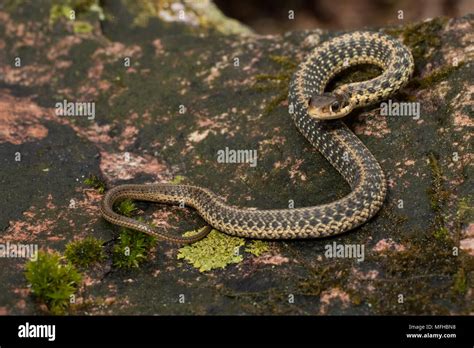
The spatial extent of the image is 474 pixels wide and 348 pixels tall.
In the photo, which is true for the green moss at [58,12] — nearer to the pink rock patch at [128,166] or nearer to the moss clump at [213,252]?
the pink rock patch at [128,166]

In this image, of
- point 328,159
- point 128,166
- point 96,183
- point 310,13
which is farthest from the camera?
point 310,13

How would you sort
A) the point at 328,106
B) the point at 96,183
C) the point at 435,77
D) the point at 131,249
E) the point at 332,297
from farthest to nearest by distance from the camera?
the point at 435,77, the point at 96,183, the point at 328,106, the point at 131,249, the point at 332,297

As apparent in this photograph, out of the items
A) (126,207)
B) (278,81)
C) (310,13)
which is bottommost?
(126,207)

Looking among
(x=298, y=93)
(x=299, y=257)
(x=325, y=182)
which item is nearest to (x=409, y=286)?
(x=299, y=257)

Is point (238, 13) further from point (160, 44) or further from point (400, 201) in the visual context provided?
point (400, 201)
